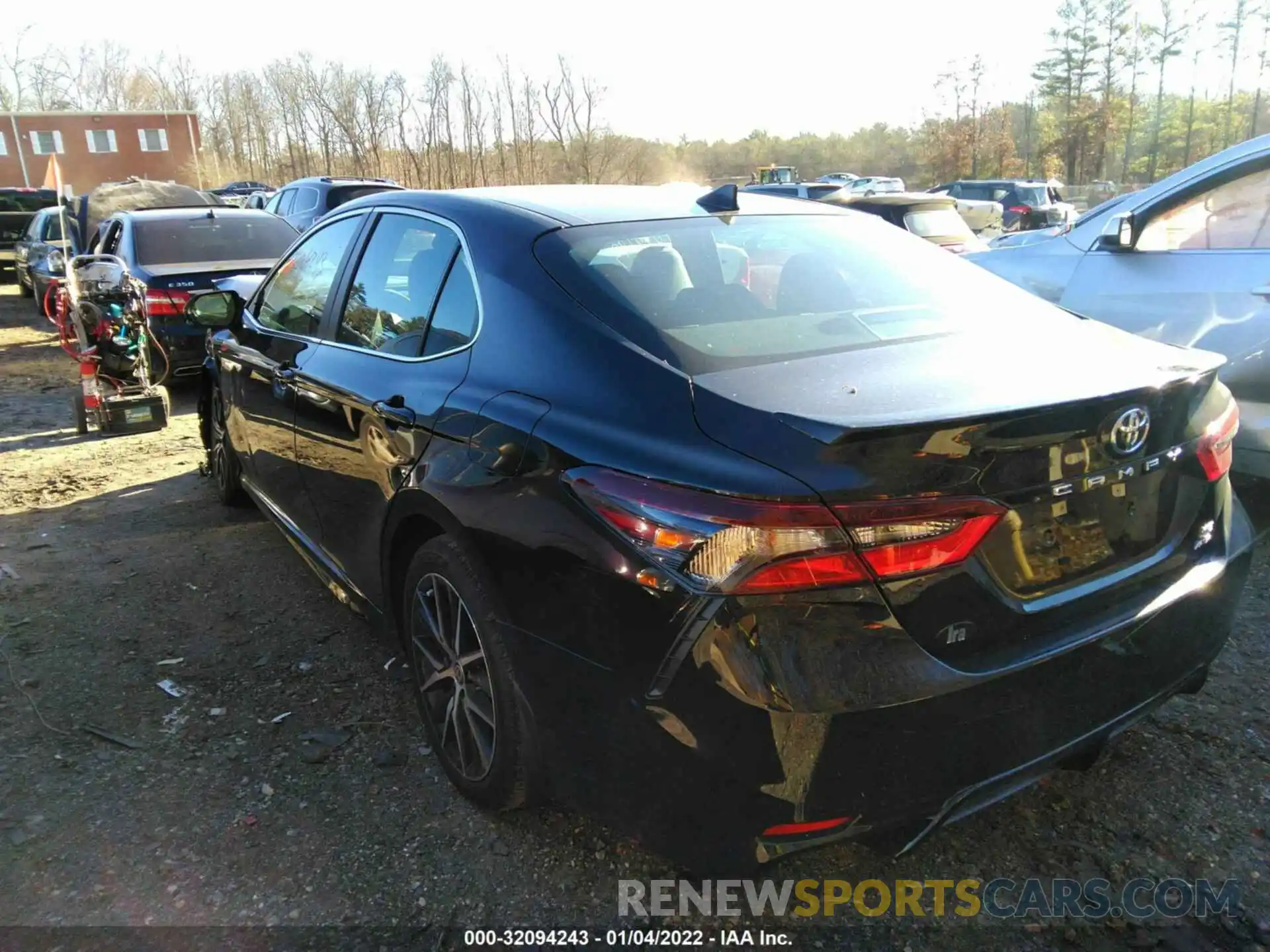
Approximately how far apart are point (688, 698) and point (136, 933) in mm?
1574

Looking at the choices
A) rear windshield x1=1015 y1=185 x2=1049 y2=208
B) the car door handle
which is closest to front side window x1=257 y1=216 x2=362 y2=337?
the car door handle

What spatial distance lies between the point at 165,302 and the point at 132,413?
1.53m

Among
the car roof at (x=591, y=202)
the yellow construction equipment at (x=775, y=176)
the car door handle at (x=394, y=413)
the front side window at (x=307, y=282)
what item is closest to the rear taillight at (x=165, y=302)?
the front side window at (x=307, y=282)

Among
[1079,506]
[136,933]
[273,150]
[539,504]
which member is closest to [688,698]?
[539,504]

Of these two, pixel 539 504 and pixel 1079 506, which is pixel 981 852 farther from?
A: pixel 539 504

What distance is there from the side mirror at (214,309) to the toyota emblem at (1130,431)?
3925 millimetres

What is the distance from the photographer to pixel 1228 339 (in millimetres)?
4207

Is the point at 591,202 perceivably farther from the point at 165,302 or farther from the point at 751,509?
the point at 165,302

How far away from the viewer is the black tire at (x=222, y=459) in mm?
4984

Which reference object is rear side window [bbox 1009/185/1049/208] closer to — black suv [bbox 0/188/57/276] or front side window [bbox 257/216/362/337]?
black suv [bbox 0/188/57/276]

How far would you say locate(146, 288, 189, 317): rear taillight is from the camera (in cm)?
805

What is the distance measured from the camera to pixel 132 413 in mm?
7016

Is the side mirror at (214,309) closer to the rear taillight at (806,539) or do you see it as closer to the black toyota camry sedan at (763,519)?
the black toyota camry sedan at (763,519)

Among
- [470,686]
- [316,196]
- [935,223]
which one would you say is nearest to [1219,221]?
[470,686]
